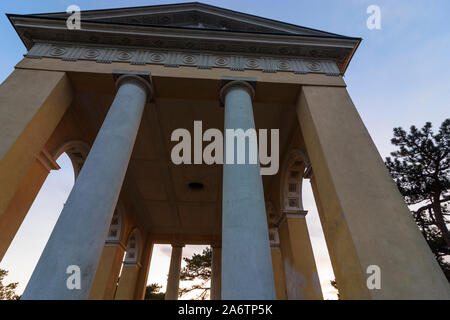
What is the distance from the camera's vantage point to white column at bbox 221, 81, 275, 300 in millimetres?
5098

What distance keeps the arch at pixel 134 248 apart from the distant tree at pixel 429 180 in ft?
72.2

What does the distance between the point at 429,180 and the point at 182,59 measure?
20451 millimetres

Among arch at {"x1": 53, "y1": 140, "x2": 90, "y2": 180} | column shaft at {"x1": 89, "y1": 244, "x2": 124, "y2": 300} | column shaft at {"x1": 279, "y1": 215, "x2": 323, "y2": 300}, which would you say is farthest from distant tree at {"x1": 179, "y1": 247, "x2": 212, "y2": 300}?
arch at {"x1": 53, "y1": 140, "x2": 90, "y2": 180}

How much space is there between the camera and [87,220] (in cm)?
600

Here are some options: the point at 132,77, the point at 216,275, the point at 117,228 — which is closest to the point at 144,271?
the point at 117,228

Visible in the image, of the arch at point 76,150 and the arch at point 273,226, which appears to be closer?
the arch at point 76,150

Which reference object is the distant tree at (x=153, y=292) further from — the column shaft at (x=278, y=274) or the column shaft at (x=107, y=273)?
the column shaft at (x=278, y=274)

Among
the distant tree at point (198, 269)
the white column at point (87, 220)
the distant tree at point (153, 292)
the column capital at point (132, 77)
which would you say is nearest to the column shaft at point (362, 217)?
the white column at point (87, 220)

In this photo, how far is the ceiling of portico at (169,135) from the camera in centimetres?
1039

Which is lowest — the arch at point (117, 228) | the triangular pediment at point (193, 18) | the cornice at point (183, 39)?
the arch at point (117, 228)

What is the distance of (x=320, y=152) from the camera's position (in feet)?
26.7

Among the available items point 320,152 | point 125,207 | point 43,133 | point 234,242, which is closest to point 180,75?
point 43,133

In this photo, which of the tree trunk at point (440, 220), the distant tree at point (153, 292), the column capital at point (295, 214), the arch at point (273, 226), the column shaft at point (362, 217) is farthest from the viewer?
the distant tree at point (153, 292)

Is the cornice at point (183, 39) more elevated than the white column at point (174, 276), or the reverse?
the cornice at point (183, 39)
